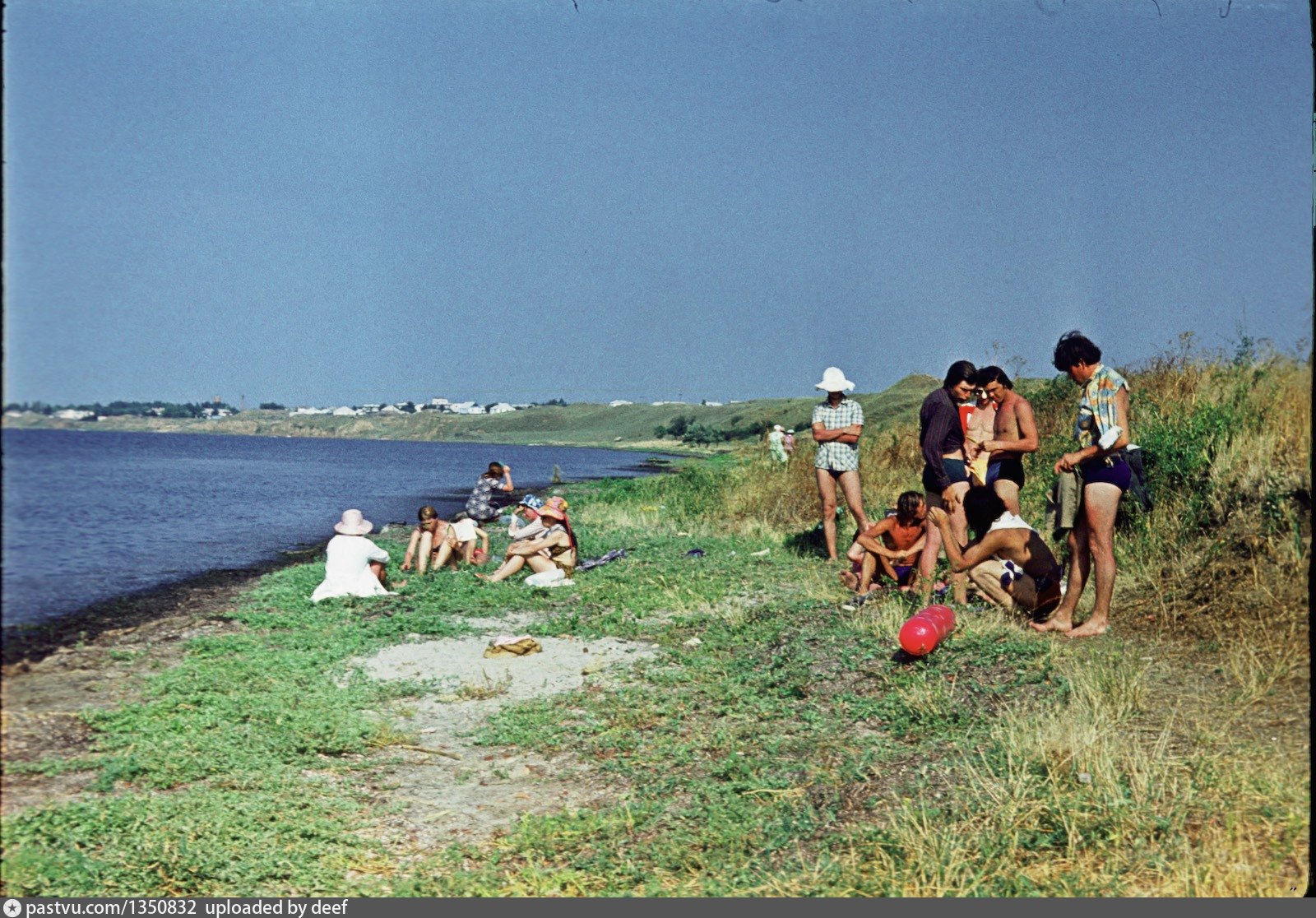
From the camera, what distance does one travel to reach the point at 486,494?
694 inches

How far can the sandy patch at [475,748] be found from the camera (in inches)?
199

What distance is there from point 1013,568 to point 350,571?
618 cm

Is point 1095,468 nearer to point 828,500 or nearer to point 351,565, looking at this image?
point 828,500

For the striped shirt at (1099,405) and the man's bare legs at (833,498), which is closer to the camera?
the striped shirt at (1099,405)

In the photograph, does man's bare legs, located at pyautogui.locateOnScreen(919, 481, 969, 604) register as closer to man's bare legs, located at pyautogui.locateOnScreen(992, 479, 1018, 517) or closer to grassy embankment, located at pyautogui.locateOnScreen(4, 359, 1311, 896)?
man's bare legs, located at pyautogui.locateOnScreen(992, 479, 1018, 517)

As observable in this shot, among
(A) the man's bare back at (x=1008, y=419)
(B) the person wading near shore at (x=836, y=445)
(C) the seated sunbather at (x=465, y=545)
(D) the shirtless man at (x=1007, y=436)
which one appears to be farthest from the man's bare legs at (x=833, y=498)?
(C) the seated sunbather at (x=465, y=545)

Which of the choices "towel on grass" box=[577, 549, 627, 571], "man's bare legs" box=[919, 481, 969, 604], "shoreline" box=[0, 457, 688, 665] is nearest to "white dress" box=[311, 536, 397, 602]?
"shoreline" box=[0, 457, 688, 665]

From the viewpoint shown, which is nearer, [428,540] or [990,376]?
[990,376]

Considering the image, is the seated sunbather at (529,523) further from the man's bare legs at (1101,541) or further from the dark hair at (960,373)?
the man's bare legs at (1101,541)

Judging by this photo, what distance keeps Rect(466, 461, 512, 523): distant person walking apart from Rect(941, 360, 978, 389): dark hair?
32.1 feet

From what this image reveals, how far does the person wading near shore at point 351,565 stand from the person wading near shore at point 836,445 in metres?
4.51

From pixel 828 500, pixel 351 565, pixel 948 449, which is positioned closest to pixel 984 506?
pixel 948 449

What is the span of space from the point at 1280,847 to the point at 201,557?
52.3 ft

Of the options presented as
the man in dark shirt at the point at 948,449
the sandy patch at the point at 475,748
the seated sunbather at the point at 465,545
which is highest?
the man in dark shirt at the point at 948,449
